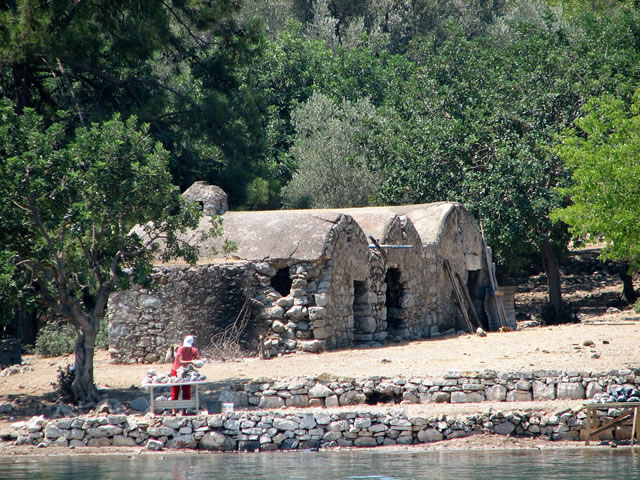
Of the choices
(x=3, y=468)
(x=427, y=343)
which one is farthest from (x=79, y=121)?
(x=3, y=468)

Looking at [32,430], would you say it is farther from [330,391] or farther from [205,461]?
[330,391]

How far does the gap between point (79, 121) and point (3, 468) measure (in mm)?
11466

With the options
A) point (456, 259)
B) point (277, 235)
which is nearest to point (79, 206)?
point (277, 235)

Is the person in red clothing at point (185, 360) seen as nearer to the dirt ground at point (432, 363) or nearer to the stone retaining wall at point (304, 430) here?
the stone retaining wall at point (304, 430)

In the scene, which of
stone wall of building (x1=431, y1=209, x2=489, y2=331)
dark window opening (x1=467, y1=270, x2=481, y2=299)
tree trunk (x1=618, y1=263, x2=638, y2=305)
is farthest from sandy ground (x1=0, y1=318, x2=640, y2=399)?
tree trunk (x1=618, y1=263, x2=638, y2=305)

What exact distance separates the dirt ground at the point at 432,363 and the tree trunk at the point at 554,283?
145 inches

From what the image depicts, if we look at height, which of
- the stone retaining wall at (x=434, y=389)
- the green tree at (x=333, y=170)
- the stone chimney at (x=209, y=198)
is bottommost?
the stone retaining wall at (x=434, y=389)

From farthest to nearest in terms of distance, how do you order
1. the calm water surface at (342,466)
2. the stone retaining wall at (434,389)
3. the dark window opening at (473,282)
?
the dark window opening at (473,282)
the stone retaining wall at (434,389)
the calm water surface at (342,466)

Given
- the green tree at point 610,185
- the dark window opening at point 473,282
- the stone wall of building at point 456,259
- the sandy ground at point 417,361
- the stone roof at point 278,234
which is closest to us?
the sandy ground at point 417,361

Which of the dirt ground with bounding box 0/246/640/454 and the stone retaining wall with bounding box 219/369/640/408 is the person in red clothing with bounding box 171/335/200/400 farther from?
the dirt ground with bounding box 0/246/640/454

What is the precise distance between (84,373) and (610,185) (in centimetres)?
1016

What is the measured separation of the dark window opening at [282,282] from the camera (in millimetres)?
19156

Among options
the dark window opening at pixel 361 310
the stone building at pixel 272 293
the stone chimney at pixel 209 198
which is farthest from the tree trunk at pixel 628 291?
the stone chimney at pixel 209 198

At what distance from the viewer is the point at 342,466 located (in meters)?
11.4
